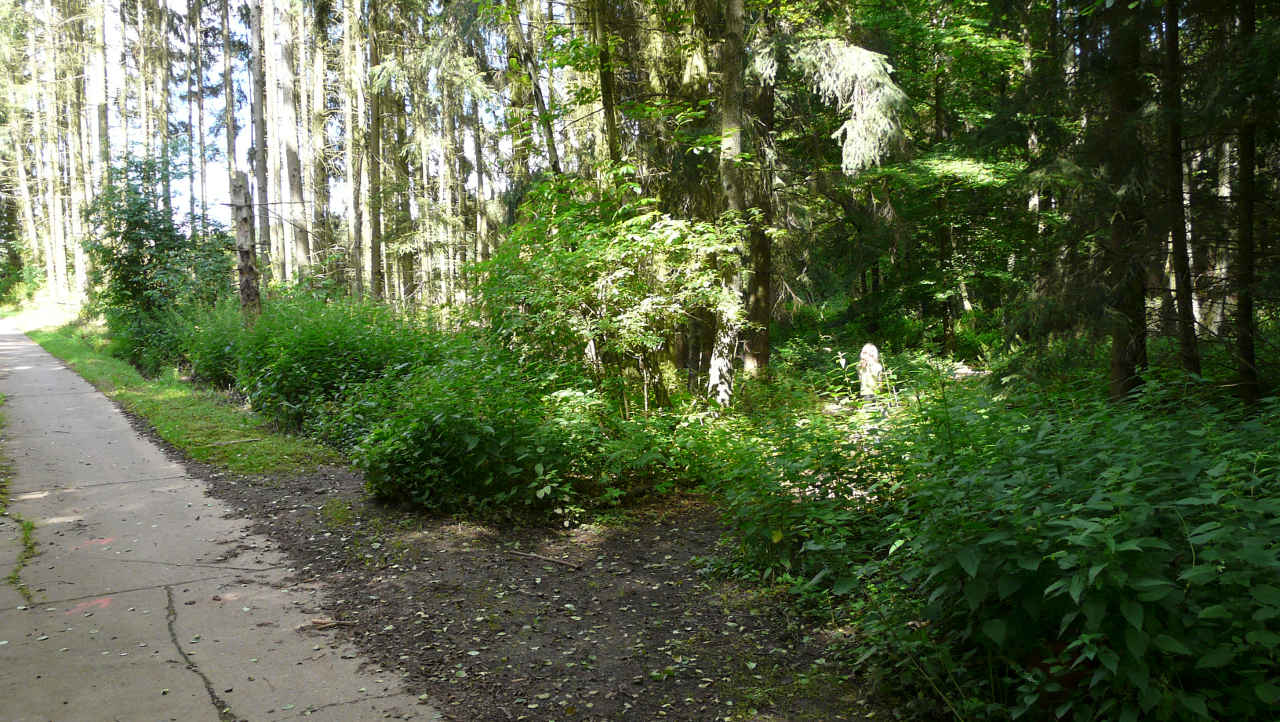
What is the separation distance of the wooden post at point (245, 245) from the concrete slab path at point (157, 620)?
6.57 m

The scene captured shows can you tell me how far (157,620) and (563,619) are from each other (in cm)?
231

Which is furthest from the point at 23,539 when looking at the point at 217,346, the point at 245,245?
the point at 245,245

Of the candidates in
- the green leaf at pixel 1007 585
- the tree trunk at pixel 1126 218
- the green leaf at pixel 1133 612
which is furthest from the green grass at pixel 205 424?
the tree trunk at pixel 1126 218

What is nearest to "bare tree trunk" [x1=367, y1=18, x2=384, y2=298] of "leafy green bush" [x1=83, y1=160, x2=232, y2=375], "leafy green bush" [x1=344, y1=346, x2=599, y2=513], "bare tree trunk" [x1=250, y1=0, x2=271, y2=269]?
"leafy green bush" [x1=83, y1=160, x2=232, y2=375]

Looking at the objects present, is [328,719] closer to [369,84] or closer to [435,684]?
[435,684]

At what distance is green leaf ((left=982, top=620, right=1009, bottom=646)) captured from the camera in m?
2.86

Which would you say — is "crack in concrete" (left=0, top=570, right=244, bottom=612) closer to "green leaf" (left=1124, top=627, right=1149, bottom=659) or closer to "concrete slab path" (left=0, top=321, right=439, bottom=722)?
"concrete slab path" (left=0, top=321, right=439, bottom=722)

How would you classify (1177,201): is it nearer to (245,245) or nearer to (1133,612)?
(1133,612)

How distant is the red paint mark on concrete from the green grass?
10.9ft

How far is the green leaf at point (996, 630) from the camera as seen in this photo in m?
2.86

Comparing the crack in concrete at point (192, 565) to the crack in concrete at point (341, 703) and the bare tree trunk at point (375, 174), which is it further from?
the bare tree trunk at point (375, 174)

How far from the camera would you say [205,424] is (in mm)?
9891

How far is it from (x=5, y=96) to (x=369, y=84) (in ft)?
101

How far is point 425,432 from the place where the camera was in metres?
6.28
